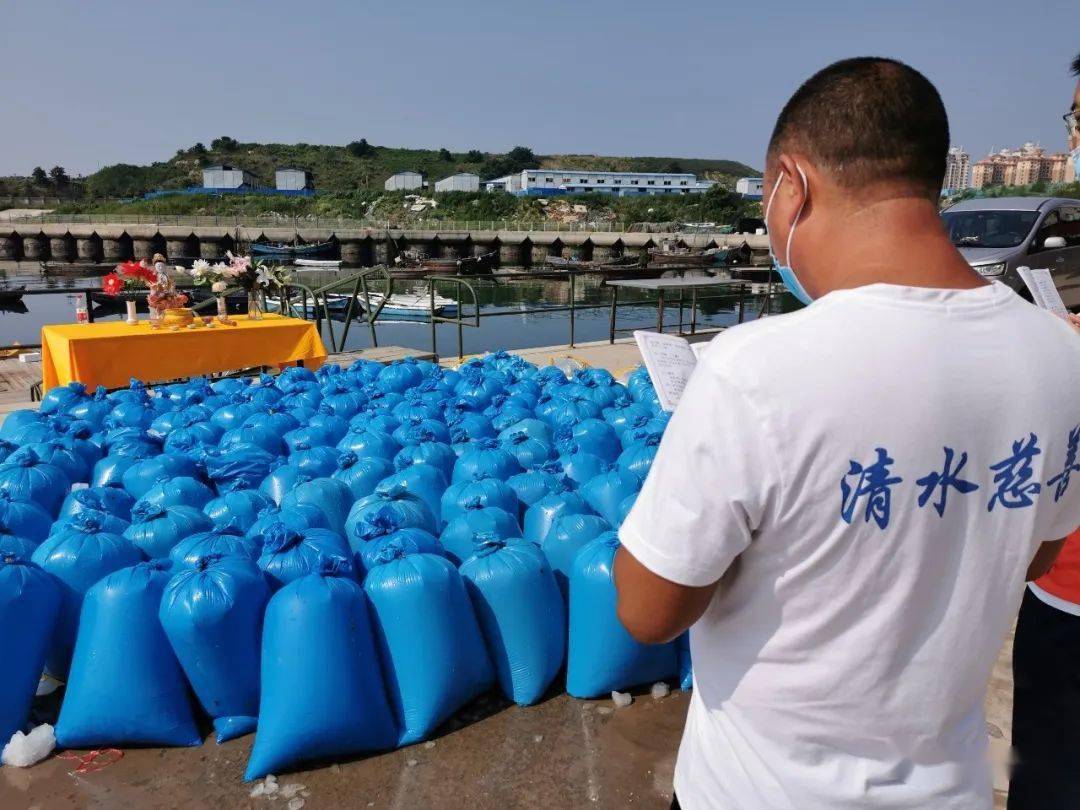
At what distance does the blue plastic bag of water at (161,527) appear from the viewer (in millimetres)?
2711

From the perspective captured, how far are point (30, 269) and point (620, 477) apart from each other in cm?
4585

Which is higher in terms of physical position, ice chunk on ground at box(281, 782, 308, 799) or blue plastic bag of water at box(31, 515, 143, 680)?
blue plastic bag of water at box(31, 515, 143, 680)

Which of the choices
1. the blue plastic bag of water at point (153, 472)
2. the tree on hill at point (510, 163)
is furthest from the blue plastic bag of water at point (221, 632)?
the tree on hill at point (510, 163)

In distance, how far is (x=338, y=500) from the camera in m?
3.18

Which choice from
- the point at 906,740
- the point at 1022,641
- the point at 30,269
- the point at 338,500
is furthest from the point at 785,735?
the point at 30,269

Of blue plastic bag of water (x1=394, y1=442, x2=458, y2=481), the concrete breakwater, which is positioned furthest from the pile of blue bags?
the concrete breakwater

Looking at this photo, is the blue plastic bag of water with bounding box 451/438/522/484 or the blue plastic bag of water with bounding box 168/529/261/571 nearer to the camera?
the blue plastic bag of water with bounding box 168/529/261/571

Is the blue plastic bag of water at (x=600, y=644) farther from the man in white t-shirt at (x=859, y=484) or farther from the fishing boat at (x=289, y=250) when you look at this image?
the fishing boat at (x=289, y=250)

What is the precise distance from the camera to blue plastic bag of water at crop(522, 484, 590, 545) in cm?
298

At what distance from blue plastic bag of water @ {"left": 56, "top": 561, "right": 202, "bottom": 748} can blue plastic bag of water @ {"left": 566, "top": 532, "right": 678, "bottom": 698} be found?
1223 mm

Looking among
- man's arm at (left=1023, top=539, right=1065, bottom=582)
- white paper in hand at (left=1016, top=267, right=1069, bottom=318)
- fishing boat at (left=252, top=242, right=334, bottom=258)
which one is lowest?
fishing boat at (left=252, top=242, right=334, bottom=258)

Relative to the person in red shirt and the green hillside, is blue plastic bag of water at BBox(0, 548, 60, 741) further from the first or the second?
the green hillside

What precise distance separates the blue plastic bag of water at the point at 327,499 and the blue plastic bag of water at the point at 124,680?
0.84 meters

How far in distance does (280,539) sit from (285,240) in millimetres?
45960
